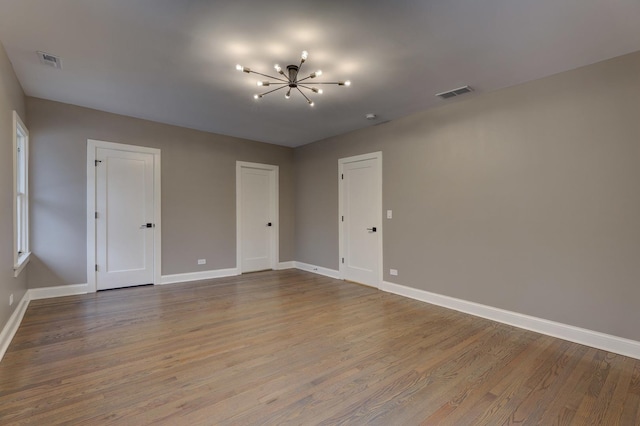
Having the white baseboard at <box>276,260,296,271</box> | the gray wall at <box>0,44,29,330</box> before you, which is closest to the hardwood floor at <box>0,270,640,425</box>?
the gray wall at <box>0,44,29,330</box>

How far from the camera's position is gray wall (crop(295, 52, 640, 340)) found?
8.71ft

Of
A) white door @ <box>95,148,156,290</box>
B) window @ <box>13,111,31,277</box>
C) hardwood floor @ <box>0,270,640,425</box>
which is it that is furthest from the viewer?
white door @ <box>95,148,156,290</box>

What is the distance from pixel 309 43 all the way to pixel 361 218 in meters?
3.10

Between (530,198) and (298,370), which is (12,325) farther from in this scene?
(530,198)

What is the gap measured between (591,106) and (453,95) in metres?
1.28

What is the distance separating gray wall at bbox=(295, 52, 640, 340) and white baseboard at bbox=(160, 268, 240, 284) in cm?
298

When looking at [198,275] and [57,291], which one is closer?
[57,291]

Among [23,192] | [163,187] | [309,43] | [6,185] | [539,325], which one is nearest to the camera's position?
[309,43]

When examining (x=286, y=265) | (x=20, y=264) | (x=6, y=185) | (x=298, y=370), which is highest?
(x=6, y=185)

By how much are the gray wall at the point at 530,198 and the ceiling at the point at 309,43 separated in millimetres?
311

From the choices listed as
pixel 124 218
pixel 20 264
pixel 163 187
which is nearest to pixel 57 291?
pixel 20 264

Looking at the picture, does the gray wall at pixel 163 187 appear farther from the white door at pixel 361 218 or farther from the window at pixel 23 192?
the white door at pixel 361 218

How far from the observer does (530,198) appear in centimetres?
318

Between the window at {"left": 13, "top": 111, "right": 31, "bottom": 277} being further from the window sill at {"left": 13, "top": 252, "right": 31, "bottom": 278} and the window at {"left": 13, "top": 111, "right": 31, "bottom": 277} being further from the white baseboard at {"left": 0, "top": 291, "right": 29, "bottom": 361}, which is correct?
the white baseboard at {"left": 0, "top": 291, "right": 29, "bottom": 361}
